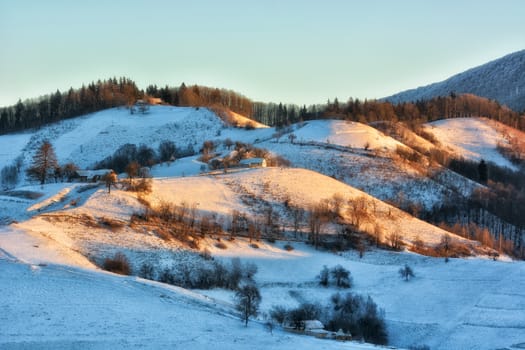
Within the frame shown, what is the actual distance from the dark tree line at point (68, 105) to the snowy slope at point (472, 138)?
3088 inches

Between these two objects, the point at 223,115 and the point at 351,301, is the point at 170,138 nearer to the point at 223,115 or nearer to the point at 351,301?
the point at 223,115

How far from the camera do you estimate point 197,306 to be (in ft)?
118

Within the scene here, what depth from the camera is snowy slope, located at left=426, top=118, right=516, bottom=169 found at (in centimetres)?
13612

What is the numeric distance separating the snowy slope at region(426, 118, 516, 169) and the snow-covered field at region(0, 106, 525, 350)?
30.1 m

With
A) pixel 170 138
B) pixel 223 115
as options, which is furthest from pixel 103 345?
pixel 223 115

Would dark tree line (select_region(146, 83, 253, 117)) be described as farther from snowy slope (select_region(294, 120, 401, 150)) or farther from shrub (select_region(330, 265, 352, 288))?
shrub (select_region(330, 265, 352, 288))

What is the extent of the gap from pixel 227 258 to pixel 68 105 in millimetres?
110895

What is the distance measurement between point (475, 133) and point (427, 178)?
180 ft

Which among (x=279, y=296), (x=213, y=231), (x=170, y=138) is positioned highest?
(x=170, y=138)

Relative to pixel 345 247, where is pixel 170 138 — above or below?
above

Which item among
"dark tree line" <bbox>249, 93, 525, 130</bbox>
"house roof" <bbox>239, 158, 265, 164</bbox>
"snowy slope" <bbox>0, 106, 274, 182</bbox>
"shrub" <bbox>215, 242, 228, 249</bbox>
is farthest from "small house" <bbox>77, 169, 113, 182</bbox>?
"dark tree line" <bbox>249, 93, 525, 130</bbox>

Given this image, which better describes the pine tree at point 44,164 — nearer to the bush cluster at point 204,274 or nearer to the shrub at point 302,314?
the bush cluster at point 204,274

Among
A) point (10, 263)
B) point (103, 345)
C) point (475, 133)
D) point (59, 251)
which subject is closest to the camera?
point (103, 345)

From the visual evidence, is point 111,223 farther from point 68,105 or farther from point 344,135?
point 68,105
